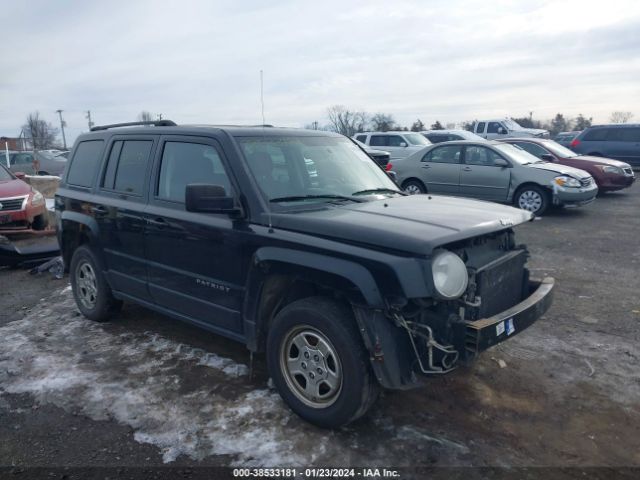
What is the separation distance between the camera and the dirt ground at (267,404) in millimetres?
3229

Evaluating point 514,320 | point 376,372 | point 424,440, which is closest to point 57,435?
point 376,372

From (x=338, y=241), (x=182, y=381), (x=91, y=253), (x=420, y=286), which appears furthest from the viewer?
(x=91, y=253)

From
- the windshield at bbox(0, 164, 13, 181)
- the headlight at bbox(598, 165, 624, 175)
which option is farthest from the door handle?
the headlight at bbox(598, 165, 624, 175)

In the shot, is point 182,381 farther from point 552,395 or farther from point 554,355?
point 554,355

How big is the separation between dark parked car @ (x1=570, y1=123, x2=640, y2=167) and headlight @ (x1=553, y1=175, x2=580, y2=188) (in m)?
8.41

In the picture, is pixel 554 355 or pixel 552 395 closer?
pixel 552 395

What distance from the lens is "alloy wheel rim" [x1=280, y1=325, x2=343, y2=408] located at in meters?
3.37

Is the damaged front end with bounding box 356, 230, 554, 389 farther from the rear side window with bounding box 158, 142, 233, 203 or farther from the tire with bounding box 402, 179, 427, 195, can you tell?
the tire with bounding box 402, 179, 427, 195

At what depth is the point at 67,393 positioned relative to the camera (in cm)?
405

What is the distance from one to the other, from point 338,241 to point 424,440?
135 cm

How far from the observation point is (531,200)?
11273mm

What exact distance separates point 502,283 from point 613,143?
17662 mm

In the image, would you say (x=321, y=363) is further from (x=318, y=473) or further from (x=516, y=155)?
(x=516, y=155)

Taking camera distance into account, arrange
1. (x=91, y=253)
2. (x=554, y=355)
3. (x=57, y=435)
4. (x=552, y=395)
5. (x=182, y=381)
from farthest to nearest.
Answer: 1. (x=91, y=253)
2. (x=554, y=355)
3. (x=182, y=381)
4. (x=552, y=395)
5. (x=57, y=435)
